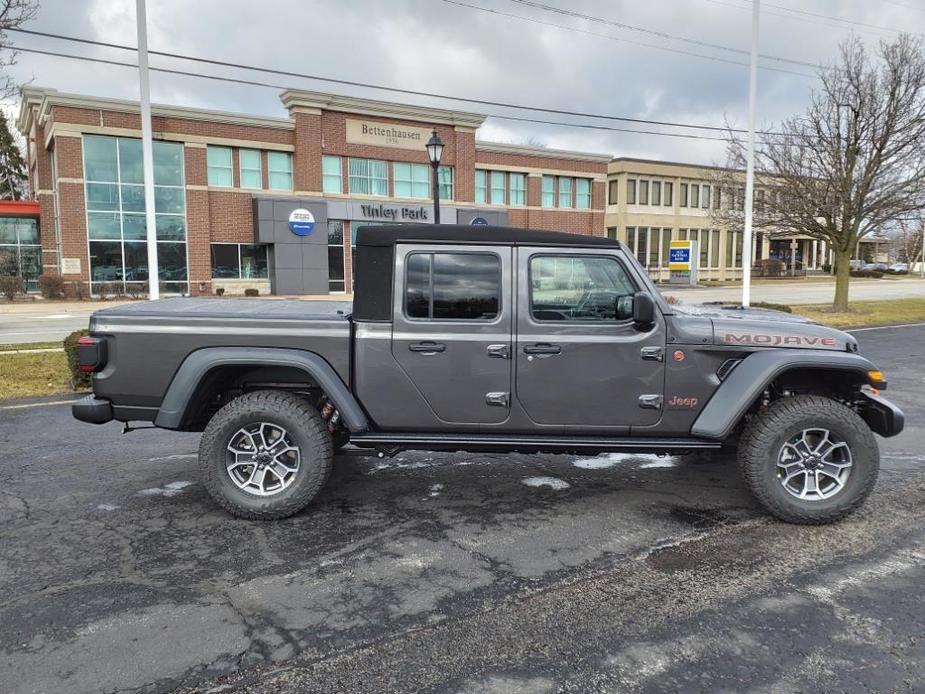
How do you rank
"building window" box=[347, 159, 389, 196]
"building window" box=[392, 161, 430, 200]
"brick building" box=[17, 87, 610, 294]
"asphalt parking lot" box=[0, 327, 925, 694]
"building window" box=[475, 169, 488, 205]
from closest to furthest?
"asphalt parking lot" box=[0, 327, 925, 694], "brick building" box=[17, 87, 610, 294], "building window" box=[347, 159, 389, 196], "building window" box=[392, 161, 430, 200], "building window" box=[475, 169, 488, 205]

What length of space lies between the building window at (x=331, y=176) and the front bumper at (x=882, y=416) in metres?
35.8

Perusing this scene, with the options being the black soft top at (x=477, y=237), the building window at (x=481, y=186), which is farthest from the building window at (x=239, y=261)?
the black soft top at (x=477, y=237)

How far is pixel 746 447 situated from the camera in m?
4.63

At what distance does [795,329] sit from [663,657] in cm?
256

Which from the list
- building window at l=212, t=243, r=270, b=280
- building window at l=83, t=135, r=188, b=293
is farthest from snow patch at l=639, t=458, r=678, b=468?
building window at l=212, t=243, r=270, b=280

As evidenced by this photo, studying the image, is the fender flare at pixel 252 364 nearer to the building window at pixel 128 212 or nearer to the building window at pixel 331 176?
the building window at pixel 128 212

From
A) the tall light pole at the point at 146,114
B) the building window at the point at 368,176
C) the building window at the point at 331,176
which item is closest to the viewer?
the tall light pole at the point at 146,114

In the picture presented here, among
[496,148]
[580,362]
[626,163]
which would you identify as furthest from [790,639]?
[626,163]

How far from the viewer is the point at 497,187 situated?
1737 inches

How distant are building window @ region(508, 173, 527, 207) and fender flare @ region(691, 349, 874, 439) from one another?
41311 mm

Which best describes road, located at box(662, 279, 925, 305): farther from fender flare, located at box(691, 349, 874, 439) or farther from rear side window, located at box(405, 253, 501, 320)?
rear side window, located at box(405, 253, 501, 320)

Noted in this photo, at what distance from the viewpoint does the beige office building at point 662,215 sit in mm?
56344

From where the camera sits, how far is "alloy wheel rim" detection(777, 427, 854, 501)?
4594 mm

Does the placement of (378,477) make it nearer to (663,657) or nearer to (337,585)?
(337,585)
